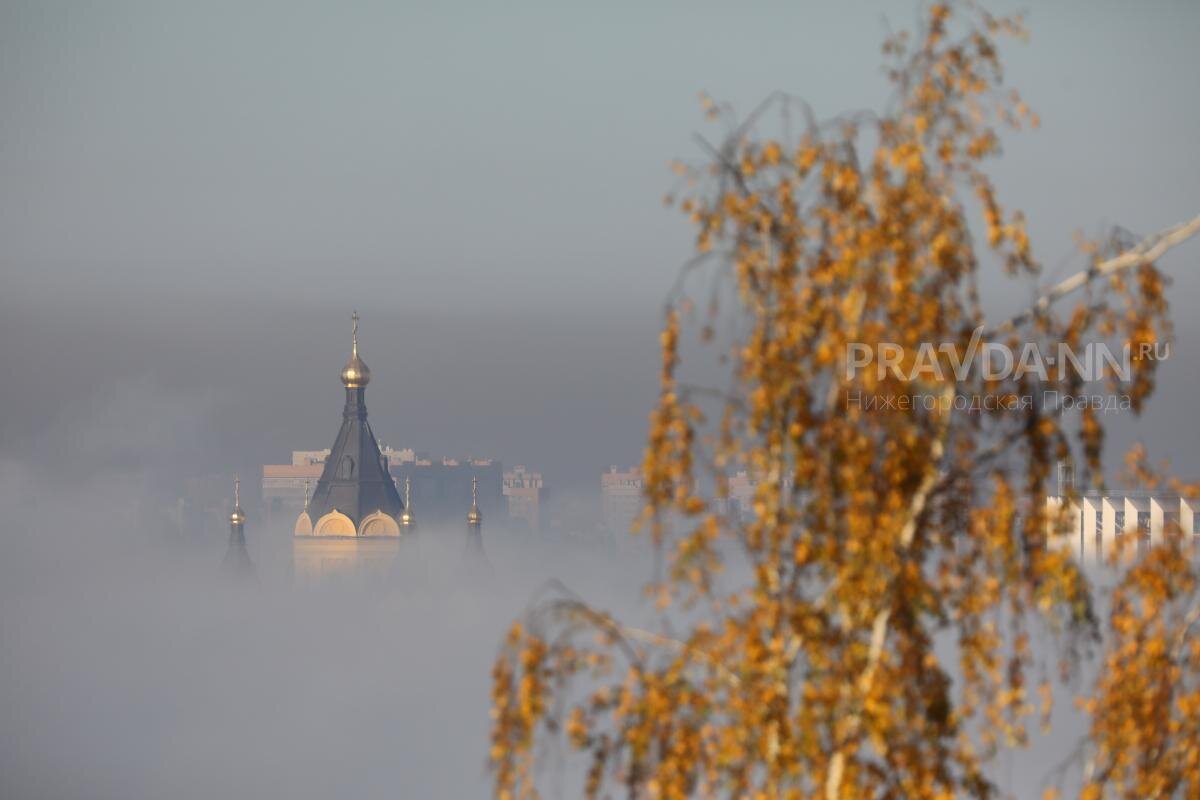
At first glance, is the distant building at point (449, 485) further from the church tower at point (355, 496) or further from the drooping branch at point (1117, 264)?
the drooping branch at point (1117, 264)

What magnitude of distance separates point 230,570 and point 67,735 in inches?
656

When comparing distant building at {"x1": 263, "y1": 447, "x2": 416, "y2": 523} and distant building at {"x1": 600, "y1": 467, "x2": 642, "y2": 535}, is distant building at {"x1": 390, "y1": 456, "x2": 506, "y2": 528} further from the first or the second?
distant building at {"x1": 600, "y1": 467, "x2": 642, "y2": 535}

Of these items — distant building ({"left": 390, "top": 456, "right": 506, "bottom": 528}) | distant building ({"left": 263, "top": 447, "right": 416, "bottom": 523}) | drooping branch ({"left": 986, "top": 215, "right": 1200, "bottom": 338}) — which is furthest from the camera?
distant building ({"left": 263, "top": 447, "right": 416, "bottom": 523})

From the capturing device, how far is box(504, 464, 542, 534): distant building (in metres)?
134

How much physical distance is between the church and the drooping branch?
310ft

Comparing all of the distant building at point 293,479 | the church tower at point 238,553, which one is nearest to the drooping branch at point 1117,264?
the church tower at point 238,553

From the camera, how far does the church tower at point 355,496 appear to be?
10162cm

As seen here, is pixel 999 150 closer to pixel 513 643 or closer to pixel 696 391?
pixel 696 391

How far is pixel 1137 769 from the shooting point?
7113 millimetres

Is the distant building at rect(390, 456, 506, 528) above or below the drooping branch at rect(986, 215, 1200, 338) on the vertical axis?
below

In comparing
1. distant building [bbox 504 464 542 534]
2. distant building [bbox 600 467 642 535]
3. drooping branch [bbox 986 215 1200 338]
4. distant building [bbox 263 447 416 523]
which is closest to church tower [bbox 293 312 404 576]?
distant building [bbox 263 447 416 523]

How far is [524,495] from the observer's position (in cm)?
13550

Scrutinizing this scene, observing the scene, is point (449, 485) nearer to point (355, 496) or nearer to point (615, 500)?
point (615, 500)

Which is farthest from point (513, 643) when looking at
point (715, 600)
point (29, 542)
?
point (29, 542)
